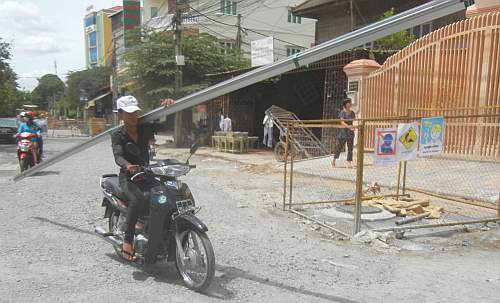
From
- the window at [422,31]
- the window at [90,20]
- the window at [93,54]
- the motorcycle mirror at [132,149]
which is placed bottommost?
the motorcycle mirror at [132,149]

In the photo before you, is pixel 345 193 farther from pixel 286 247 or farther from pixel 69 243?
pixel 69 243

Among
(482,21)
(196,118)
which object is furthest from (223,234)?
(196,118)

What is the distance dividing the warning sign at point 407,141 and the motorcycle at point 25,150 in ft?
28.9

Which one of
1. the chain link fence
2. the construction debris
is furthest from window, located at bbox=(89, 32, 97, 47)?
the construction debris

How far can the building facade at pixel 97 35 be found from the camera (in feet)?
265

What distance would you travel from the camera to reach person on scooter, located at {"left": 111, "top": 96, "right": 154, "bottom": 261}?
435 cm

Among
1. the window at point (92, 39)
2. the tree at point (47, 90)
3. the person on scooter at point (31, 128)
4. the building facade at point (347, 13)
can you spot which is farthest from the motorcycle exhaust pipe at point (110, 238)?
the tree at point (47, 90)

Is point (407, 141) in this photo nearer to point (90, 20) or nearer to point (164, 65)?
point (164, 65)

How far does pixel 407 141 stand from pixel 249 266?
290 cm

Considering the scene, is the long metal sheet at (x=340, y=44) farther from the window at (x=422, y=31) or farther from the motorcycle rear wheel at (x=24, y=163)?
the window at (x=422, y=31)

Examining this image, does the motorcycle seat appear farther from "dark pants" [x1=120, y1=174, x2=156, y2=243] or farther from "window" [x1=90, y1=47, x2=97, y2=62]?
"window" [x1=90, y1=47, x2=97, y2=62]

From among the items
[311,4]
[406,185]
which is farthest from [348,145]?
[311,4]

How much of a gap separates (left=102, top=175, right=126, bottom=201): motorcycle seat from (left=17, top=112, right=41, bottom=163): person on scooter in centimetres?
684

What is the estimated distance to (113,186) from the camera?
495 centimetres
